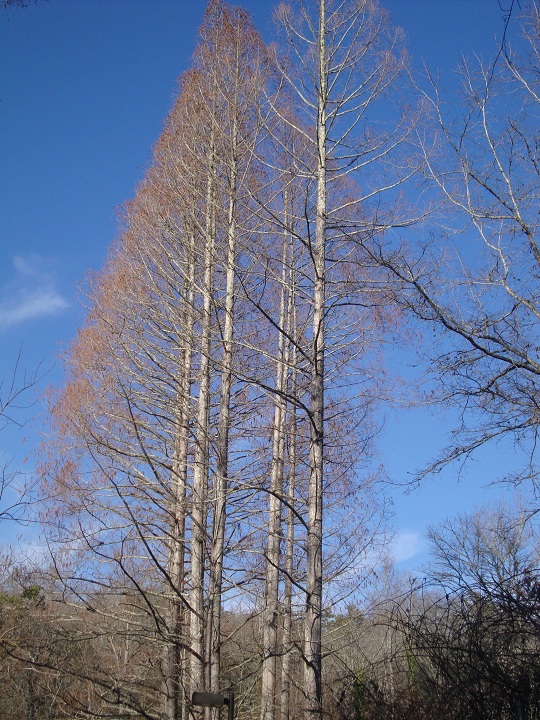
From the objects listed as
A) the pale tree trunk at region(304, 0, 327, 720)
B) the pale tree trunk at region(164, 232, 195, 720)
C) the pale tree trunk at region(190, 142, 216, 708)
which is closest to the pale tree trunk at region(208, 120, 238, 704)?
the pale tree trunk at region(190, 142, 216, 708)

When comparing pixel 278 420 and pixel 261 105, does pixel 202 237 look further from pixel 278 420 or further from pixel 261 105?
pixel 278 420

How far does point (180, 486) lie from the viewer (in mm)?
9414

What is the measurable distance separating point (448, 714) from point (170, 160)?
358 inches

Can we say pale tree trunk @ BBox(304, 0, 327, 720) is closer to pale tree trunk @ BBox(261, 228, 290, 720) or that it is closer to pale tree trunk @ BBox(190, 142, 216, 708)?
pale tree trunk @ BBox(190, 142, 216, 708)

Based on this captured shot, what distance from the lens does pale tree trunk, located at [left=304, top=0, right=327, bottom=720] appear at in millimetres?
5578

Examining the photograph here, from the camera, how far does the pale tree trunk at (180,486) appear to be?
29.3 feet

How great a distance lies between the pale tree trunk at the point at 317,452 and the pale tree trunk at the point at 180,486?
274 centimetres

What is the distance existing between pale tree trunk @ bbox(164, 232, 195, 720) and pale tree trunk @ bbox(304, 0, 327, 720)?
274 centimetres

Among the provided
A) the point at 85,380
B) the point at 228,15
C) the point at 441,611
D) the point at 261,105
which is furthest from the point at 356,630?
the point at 228,15

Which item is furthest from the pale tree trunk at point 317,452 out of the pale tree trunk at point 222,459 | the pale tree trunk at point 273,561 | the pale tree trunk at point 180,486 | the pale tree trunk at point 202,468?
the pale tree trunk at point 273,561

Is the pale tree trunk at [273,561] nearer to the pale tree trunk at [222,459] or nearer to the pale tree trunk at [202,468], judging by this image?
the pale tree trunk at [222,459]

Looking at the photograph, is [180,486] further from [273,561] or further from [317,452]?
[317,452]

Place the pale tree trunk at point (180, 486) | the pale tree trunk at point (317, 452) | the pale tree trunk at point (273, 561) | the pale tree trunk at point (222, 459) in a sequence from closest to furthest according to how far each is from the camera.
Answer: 1. the pale tree trunk at point (317, 452)
2. the pale tree trunk at point (222, 459)
3. the pale tree trunk at point (180, 486)
4. the pale tree trunk at point (273, 561)

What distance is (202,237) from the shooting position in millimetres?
10750
